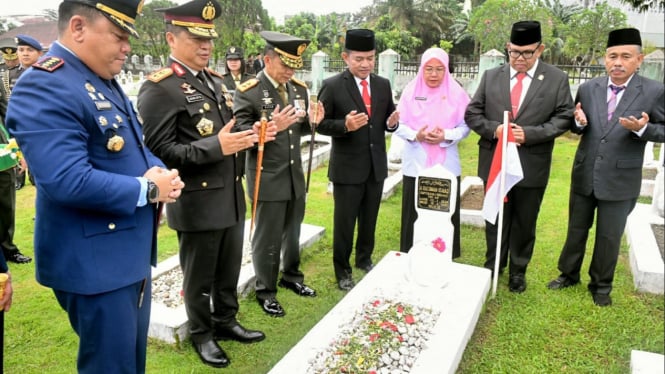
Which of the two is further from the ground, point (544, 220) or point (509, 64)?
point (509, 64)

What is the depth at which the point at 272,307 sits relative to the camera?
374cm

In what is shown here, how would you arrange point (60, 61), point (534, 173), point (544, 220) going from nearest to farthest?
point (60, 61)
point (534, 173)
point (544, 220)

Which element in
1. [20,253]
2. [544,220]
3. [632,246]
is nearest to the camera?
[632,246]

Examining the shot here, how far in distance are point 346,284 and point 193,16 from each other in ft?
8.33

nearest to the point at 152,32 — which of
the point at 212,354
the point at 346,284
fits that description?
the point at 346,284

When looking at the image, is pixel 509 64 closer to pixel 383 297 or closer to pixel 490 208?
pixel 490 208

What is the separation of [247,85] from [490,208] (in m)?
2.21

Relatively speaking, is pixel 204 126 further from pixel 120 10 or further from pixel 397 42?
pixel 397 42

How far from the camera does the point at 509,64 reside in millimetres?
3961

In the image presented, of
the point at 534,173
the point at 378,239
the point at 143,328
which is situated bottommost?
the point at 378,239

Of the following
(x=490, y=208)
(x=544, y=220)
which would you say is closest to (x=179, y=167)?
(x=490, y=208)

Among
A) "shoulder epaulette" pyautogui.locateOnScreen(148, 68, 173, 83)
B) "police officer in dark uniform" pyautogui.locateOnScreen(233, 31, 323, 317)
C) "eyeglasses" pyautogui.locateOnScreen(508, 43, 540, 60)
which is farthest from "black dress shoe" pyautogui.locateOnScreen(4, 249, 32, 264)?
"eyeglasses" pyautogui.locateOnScreen(508, 43, 540, 60)

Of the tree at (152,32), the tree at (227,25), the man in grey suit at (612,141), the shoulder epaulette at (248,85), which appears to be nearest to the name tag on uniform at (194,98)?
the shoulder epaulette at (248,85)

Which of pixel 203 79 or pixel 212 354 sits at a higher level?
pixel 203 79
